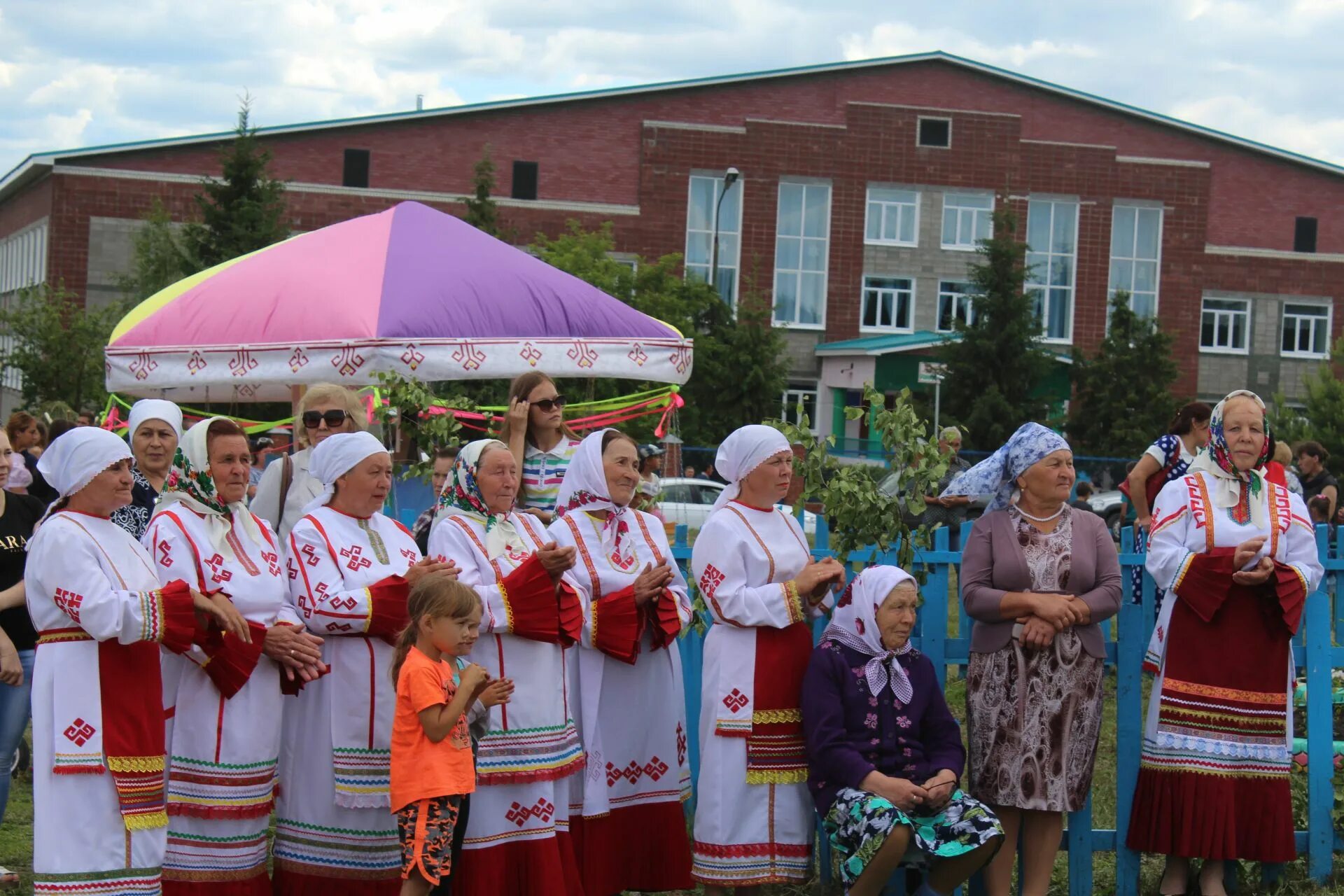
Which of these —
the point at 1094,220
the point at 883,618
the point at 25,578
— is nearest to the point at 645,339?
the point at 883,618

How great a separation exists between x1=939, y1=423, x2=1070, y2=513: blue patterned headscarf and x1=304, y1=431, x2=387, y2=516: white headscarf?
2.21 metres

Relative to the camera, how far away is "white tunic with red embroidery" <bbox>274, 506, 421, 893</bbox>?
5336 mm

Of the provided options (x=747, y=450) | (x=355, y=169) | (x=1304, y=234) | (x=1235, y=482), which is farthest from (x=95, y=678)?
(x=1304, y=234)

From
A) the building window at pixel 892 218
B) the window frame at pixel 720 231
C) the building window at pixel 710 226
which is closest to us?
the window frame at pixel 720 231

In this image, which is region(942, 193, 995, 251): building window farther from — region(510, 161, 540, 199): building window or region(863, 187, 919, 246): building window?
region(510, 161, 540, 199): building window

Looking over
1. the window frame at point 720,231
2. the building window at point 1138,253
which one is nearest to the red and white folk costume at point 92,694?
the window frame at point 720,231

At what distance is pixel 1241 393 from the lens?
20.2ft

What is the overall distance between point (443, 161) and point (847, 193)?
10755 mm

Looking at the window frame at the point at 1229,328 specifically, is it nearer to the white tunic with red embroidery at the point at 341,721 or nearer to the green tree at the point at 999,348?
the green tree at the point at 999,348

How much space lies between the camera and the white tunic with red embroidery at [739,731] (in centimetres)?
568

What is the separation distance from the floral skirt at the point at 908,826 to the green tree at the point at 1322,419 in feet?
85.0

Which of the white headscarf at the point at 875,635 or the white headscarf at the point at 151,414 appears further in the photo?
the white headscarf at the point at 151,414

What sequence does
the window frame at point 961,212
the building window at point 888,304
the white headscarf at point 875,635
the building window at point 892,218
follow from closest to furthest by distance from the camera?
the white headscarf at point 875,635
the building window at point 892,218
the window frame at point 961,212
the building window at point 888,304

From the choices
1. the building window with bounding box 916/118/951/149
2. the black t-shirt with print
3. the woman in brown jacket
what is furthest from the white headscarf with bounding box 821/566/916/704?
the building window with bounding box 916/118/951/149
